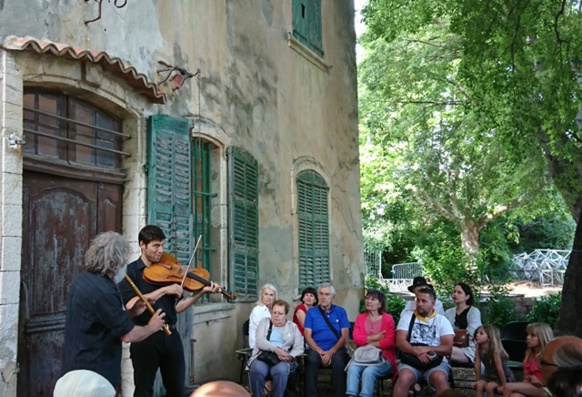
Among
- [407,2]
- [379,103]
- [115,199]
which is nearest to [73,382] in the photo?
[115,199]

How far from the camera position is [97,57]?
492 centimetres

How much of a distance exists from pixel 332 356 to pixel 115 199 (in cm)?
261

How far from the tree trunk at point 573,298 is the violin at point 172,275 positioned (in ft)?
15.5

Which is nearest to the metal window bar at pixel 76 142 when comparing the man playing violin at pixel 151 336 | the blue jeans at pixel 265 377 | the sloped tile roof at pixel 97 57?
the sloped tile roof at pixel 97 57

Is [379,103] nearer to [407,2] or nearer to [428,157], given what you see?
[428,157]

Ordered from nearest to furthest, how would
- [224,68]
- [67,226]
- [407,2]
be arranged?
[67,226] < [224,68] < [407,2]

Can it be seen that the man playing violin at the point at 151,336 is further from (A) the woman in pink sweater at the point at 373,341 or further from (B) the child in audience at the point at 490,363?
(B) the child in audience at the point at 490,363

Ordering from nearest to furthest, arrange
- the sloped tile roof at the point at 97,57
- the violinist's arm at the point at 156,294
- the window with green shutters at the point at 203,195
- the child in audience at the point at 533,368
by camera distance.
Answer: the violinist's arm at the point at 156,294 → the sloped tile roof at the point at 97,57 → the child in audience at the point at 533,368 → the window with green shutters at the point at 203,195

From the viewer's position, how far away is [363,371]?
19.6 feet

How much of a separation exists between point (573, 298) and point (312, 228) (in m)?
3.95

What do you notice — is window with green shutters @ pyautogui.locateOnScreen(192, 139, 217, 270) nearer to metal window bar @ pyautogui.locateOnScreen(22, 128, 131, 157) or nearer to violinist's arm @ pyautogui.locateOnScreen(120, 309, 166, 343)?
metal window bar @ pyautogui.locateOnScreen(22, 128, 131, 157)

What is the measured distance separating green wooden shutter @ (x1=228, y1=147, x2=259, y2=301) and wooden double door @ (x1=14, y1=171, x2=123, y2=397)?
Result: 229cm

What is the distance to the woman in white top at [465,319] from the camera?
6.46 m

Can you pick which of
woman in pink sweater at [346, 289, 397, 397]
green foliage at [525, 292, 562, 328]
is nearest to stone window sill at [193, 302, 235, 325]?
woman in pink sweater at [346, 289, 397, 397]
